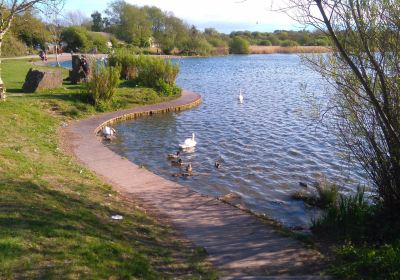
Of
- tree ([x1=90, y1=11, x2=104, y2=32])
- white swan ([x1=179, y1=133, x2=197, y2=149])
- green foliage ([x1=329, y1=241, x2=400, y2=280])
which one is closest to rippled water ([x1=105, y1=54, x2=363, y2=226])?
white swan ([x1=179, y1=133, x2=197, y2=149])

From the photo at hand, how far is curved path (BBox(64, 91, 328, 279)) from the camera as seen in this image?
591 cm

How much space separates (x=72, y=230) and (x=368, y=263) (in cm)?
384

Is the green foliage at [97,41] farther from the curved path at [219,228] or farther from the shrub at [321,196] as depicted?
the shrub at [321,196]

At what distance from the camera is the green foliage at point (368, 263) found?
5.45 meters

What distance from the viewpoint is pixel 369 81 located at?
6.35 m

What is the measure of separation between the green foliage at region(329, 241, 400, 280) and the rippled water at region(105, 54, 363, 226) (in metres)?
2.36

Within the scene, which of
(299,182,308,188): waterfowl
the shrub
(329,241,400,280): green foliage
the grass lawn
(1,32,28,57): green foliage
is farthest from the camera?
(1,32,28,57): green foliage

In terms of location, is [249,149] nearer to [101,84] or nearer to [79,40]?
[101,84]

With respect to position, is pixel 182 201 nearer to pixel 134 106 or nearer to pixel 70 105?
pixel 70 105

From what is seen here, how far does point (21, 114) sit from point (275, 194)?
9.52 metres

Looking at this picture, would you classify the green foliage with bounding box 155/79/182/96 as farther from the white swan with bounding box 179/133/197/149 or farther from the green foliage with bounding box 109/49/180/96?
the white swan with bounding box 179/133/197/149

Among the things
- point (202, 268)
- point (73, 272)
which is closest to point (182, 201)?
point (202, 268)

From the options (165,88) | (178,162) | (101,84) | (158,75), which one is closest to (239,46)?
(158,75)

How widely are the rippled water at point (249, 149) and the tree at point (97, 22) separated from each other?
89.1 m
